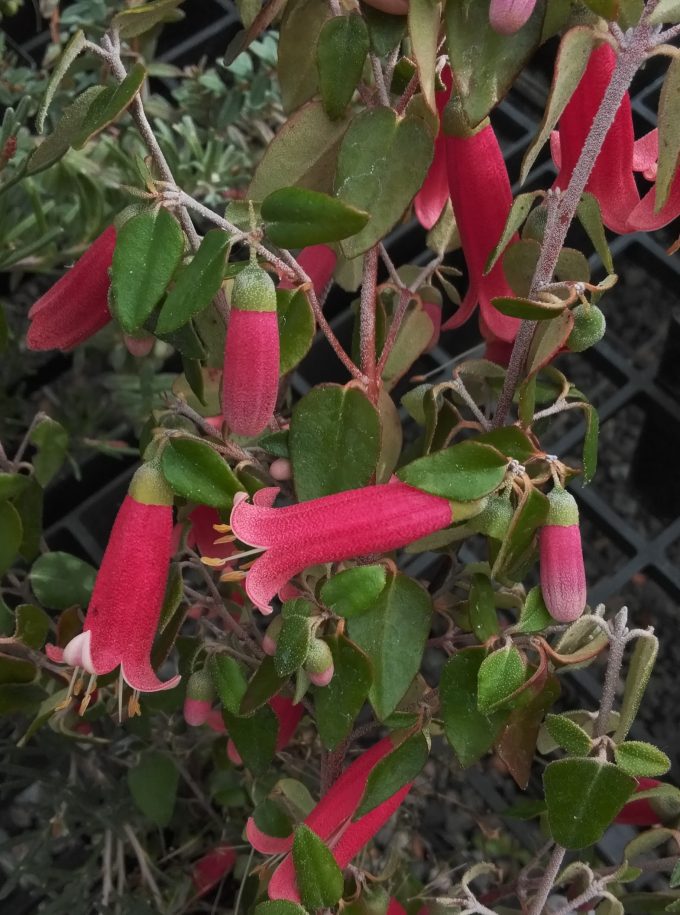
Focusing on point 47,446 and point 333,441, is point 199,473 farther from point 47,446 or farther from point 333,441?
point 47,446

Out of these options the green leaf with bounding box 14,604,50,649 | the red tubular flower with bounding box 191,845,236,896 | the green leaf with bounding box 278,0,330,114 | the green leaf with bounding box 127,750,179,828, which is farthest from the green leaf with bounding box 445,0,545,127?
the red tubular flower with bounding box 191,845,236,896

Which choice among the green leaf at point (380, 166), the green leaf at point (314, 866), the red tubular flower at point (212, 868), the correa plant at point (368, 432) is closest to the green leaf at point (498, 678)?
the correa plant at point (368, 432)

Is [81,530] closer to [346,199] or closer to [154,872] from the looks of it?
[154,872]

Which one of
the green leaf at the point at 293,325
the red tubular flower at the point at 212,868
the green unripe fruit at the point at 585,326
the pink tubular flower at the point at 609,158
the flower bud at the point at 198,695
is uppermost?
the pink tubular flower at the point at 609,158

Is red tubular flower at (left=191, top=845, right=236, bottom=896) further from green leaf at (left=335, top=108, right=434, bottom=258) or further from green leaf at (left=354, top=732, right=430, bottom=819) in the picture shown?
green leaf at (left=335, top=108, right=434, bottom=258)

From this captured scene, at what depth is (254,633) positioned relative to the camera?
0.66 metres

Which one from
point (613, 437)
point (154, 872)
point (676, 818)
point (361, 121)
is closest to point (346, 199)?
point (361, 121)

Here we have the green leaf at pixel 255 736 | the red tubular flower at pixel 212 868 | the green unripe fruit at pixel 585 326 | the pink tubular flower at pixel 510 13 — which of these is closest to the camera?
the pink tubular flower at pixel 510 13

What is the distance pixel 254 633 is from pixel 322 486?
8.8 inches

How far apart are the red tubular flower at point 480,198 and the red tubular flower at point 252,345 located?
0.12 m

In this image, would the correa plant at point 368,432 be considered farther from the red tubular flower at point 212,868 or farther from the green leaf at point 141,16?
the red tubular flower at point 212,868

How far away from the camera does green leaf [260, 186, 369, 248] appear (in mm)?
383

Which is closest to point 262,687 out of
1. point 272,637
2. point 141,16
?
point 272,637

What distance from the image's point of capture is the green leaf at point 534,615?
474mm
